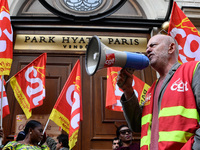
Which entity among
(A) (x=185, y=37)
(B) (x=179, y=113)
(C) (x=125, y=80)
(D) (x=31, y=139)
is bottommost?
(D) (x=31, y=139)

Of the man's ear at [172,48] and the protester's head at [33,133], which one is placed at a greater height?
the man's ear at [172,48]

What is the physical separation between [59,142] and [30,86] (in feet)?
4.04

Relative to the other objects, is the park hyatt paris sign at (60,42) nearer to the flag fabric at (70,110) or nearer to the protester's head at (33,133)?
the flag fabric at (70,110)

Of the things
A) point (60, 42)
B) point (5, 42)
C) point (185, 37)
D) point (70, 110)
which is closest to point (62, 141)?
point (70, 110)

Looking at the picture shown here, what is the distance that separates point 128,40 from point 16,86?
285cm

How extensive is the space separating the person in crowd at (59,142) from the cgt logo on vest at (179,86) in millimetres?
3368

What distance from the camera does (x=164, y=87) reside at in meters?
1.84

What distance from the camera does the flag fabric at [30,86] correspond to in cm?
493

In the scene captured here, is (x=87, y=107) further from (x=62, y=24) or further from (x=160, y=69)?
(x=160, y=69)

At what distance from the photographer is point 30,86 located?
516 centimetres

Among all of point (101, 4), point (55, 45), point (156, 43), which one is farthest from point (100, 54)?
point (101, 4)

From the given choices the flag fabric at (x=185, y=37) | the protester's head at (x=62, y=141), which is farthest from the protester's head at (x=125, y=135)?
the flag fabric at (x=185, y=37)

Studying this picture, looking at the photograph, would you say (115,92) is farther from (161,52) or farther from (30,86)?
(161,52)

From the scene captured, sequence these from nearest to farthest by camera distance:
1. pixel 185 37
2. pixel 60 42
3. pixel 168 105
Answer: pixel 168 105 → pixel 185 37 → pixel 60 42
